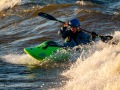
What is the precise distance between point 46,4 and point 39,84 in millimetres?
14800

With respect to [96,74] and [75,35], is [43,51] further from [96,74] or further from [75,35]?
[96,74]

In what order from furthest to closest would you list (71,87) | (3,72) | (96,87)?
(3,72) < (71,87) < (96,87)

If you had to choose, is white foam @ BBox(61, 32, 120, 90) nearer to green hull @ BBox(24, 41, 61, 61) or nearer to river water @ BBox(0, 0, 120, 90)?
river water @ BBox(0, 0, 120, 90)

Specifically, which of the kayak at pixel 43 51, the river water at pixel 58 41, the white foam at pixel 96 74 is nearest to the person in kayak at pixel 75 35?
the river water at pixel 58 41

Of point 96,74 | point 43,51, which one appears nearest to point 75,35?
point 43,51

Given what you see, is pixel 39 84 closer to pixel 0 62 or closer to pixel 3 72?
pixel 3 72

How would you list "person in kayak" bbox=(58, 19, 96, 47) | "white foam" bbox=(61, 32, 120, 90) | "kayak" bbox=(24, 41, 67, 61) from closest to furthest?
1. "white foam" bbox=(61, 32, 120, 90)
2. "kayak" bbox=(24, 41, 67, 61)
3. "person in kayak" bbox=(58, 19, 96, 47)

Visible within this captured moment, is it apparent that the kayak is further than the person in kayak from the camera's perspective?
No

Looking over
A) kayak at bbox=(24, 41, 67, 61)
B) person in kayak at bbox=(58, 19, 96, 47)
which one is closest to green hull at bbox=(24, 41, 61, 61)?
kayak at bbox=(24, 41, 67, 61)

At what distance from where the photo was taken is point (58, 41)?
621 inches

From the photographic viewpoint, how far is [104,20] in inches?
704

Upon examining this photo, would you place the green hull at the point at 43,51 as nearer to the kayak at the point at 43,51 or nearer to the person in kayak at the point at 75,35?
the kayak at the point at 43,51

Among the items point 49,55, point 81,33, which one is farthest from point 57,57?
point 81,33

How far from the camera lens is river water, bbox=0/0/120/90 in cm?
825
